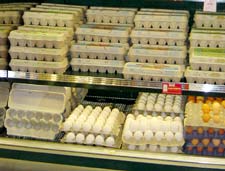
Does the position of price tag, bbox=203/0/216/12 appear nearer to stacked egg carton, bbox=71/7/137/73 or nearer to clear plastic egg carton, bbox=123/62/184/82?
clear plastic egg carton, bbox=123/62/184/82

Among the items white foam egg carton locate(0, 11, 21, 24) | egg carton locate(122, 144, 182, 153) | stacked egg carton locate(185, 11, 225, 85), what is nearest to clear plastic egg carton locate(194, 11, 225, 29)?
stacked egg carton locate(185, 11, 225, 85)

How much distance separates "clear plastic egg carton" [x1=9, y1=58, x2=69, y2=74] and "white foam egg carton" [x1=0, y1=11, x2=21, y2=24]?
0.93 feet

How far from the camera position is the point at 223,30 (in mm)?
2465

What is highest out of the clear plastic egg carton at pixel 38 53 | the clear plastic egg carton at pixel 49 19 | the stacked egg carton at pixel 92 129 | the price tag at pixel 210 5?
the price tag at pixel 210 5

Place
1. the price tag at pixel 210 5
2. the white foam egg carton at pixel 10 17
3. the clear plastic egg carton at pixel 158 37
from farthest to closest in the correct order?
the white foam egg carton at pixel 10 17, the clear plastic egg carton at pixel 158 37, the price tag at pixel 210 5

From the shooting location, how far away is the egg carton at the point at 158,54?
239cm

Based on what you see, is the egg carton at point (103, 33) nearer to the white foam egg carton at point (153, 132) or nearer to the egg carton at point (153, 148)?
the white foam egg carton at point (153, 132)

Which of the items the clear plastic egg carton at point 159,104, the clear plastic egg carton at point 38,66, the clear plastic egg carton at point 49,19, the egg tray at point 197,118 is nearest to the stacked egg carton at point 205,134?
the egg tray at point 197,118

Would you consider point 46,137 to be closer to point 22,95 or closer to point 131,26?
point 22,95

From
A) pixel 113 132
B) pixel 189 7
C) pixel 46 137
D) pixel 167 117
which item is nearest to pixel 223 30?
pixel 189 7

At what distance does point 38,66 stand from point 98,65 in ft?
1.09

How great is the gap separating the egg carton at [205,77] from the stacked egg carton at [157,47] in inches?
1.9

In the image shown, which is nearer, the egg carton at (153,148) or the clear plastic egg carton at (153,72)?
the clear plastic egg carton at (153,72)

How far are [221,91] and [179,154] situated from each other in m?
0.42
